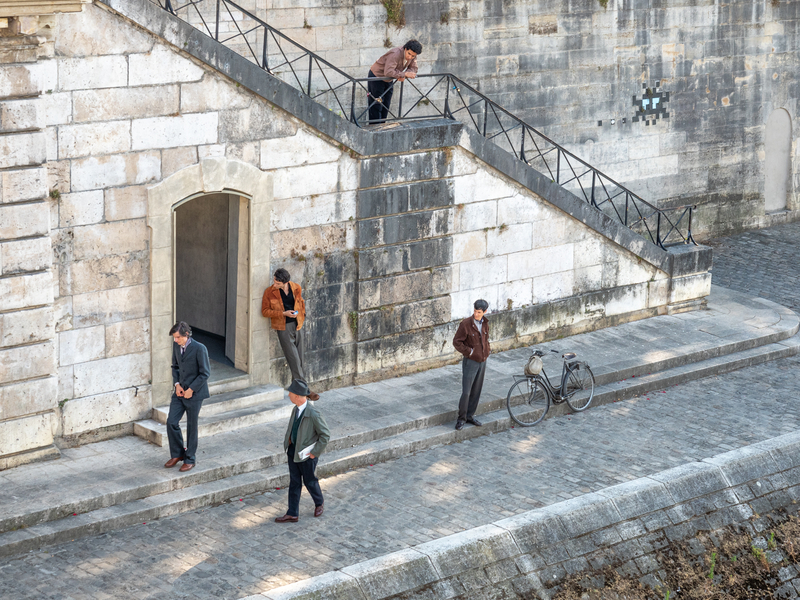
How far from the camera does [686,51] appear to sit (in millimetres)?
23578

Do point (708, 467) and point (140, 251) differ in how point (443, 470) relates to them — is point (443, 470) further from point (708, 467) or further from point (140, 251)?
point (140, 251)

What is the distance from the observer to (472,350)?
13.9 meters

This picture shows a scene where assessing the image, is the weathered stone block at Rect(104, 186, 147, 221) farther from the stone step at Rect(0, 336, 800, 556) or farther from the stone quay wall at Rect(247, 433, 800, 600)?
the stone quay wall at Rect(247, 433, 800, 600)

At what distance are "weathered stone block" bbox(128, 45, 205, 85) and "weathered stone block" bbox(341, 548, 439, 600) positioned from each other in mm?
5754

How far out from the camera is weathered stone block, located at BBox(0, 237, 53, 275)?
471 inches

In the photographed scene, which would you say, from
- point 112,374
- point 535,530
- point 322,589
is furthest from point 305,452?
point 112,374

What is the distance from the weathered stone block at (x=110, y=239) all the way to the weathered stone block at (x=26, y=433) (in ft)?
5.58

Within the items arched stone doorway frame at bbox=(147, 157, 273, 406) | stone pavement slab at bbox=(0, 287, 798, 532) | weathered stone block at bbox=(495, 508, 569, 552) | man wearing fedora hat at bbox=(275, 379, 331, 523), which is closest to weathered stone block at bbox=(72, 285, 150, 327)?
arched stone doorway frame at bbox=(147, 157, 273, 406)

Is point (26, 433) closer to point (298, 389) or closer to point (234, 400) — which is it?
point (234, 400)

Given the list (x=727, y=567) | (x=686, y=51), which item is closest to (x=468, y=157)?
(x=727, y=567)

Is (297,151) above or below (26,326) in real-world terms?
above

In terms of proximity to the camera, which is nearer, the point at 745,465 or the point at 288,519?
the point at 288,519

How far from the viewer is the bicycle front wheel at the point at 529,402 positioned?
47.9 ft

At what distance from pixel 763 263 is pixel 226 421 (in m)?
12.7
